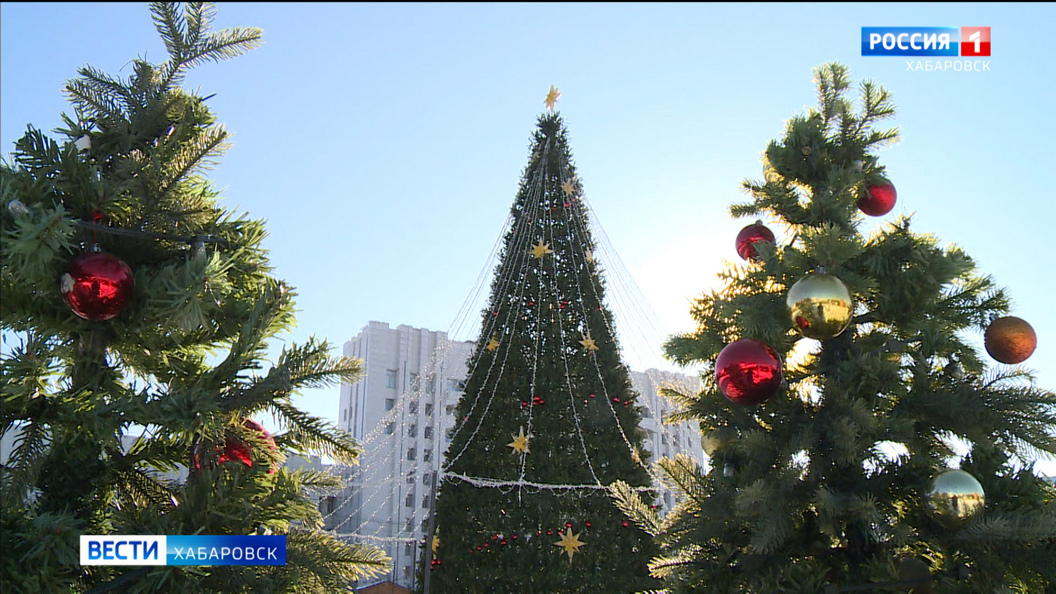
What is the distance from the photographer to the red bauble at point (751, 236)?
455 centimetres

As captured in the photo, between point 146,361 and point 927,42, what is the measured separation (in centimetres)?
513

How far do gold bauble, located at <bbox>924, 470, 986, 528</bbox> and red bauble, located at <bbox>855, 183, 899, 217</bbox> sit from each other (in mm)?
1747

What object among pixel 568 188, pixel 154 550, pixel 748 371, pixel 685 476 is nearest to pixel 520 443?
pixel 568 188

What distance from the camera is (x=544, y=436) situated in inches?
346

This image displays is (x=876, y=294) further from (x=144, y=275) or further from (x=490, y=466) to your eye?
(x=490, y=466)

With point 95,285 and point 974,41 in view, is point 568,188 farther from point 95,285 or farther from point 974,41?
point 95,285

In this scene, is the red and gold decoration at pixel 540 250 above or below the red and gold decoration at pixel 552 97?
below

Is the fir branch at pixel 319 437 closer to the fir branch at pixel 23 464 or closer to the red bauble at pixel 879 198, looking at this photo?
the fir branch at pixel 23 464

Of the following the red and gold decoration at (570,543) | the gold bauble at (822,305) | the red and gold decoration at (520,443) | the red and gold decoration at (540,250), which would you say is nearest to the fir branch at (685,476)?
the gold bauble at (822,305)

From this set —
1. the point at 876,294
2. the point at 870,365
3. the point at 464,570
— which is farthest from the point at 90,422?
the point at 464,570

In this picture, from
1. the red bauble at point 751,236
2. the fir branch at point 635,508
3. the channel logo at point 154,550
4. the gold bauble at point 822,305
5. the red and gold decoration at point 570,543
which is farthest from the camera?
the red and gold decoration at point 570,543

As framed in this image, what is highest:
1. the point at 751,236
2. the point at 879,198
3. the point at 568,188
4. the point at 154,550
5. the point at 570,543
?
the point at 568,188

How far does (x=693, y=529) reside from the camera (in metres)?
3.76

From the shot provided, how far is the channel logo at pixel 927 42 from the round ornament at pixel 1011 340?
217 centimetres
